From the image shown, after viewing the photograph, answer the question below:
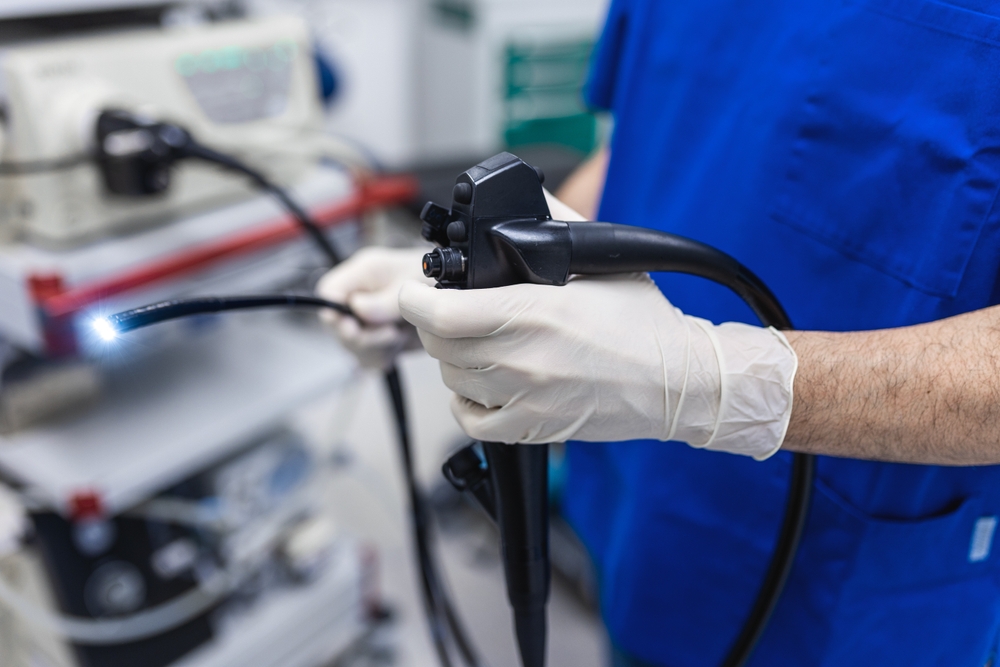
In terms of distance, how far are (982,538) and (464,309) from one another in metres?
0.55

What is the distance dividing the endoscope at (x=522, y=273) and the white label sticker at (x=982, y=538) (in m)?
0.17

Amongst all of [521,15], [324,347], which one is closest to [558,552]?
[324,347]

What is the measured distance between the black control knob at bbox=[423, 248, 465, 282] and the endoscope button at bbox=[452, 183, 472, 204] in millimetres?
35

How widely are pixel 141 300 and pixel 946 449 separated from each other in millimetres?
906

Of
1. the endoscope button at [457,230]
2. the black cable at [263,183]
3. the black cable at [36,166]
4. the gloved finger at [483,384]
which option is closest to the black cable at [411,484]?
the black cable at [263,183]

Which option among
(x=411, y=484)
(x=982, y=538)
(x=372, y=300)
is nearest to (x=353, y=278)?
(x=372, y=300)

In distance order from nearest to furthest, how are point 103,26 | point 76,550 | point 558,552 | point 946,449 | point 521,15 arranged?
point 946,449
point 76,550
point 103,26
point 558,552
point 521,15

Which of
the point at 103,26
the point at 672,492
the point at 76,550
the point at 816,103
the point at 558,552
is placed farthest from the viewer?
the point at 558,552

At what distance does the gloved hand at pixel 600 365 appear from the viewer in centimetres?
56

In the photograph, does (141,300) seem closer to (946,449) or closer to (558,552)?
(946,449)

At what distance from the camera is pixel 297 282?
4.38 feet

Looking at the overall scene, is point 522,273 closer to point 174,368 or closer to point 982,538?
point 982,538

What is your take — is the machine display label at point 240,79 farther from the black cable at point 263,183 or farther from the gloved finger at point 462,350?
the gloved finger at point 462,350

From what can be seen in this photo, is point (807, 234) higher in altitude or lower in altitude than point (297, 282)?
higher
